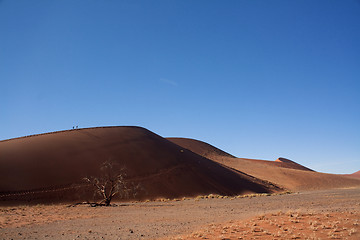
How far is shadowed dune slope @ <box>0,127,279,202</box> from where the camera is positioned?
30438 mm

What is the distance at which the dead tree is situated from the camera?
26062 millimetres

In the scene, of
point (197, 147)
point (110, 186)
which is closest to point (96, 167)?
point (110, 186)

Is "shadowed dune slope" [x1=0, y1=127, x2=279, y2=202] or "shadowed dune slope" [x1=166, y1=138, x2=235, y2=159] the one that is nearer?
"shadowed dune slope" [x1=0, y1=127, x2=279, y2=202]

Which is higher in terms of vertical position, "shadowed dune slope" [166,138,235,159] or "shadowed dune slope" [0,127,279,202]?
"shadowed dune slope" [166,138,235,159]

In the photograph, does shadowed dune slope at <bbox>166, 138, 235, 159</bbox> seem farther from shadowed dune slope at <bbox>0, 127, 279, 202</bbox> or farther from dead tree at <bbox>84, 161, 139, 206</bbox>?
dead tree at <bbox>84, 161, 139, 206</bbox>

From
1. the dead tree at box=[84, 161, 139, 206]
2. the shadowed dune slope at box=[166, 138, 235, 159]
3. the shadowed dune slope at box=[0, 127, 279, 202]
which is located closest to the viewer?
the dead tree at box=[84, 161, 139, 206]

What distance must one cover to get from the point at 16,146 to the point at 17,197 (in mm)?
13375

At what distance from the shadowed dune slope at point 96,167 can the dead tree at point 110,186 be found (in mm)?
1136

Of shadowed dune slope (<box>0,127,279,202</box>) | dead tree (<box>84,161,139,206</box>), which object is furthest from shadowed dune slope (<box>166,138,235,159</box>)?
dead tree (<box>84,161,139,206</box>)

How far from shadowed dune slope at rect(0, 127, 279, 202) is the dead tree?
1.14 meters

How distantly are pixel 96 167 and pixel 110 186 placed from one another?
4.29 m

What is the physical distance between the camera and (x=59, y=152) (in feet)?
126

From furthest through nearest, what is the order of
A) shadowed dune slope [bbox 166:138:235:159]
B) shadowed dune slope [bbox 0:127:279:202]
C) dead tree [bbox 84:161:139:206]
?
1. shadowed dune slope [bbox 166:138:235:159]
2. shadowed dune slope [bbox 0:127:279:202]
3. dead tree [bbox 84:161:139:206]

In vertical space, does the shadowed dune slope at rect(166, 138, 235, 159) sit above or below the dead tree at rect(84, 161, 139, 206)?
above
